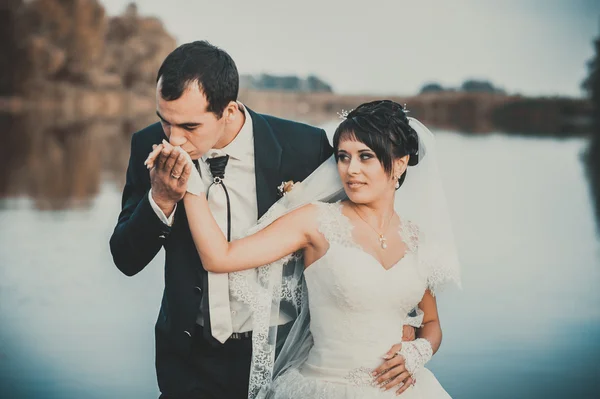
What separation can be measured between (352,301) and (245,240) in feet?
1.32

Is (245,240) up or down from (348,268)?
up

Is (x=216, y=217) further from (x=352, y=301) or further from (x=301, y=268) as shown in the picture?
(x=352, y=301)

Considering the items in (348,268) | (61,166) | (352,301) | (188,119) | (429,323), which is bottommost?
(429,323)

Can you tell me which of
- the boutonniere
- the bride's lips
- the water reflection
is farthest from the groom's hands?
the water reflection

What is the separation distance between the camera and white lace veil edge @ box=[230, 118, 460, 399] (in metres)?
3.00

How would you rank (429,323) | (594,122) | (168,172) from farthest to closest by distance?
(594,122) → (429,323) → (168,172)

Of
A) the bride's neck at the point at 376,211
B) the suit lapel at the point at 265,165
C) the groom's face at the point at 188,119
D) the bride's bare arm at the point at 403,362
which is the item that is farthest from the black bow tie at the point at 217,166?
the bride's bare arm at the point at 403,362

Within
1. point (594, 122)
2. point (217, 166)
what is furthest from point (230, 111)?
point (594, 122)

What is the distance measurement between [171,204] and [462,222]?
9457 millimetres

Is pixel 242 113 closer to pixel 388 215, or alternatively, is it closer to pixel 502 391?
pixel 388 215

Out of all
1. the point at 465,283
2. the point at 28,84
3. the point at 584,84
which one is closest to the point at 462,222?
the point at 465,283

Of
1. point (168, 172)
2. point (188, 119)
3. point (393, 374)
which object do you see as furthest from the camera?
point (393, 374)

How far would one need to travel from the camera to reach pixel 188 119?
270cm

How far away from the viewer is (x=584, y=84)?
149 feet
